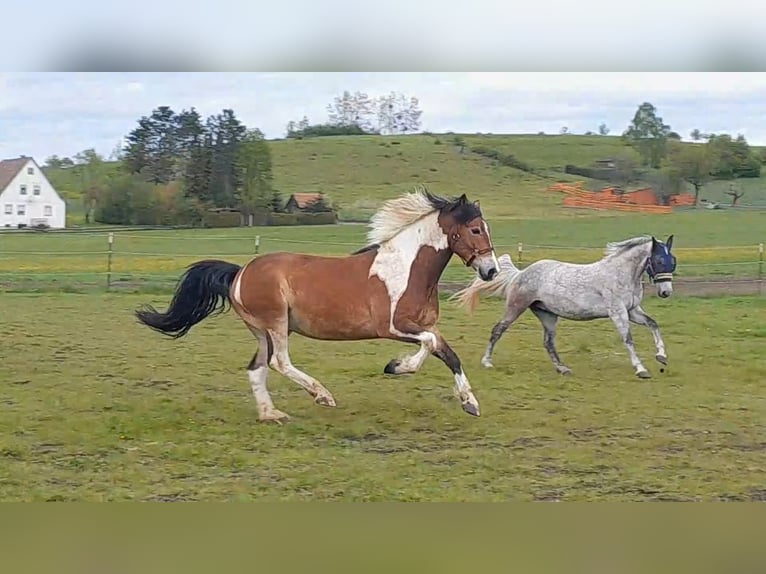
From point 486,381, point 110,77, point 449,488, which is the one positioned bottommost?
point 449,488

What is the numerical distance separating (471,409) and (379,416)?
548 millimetres

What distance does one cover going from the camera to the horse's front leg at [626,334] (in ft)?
20.9

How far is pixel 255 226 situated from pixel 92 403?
57.6 inches

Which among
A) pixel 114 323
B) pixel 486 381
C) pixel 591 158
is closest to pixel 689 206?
pixel 591 158

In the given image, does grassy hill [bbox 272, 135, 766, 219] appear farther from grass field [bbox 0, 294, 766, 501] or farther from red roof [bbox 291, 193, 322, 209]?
grass field [bbox 0, 294, 766, 501]

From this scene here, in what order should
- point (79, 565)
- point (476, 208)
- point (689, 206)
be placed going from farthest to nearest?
Result: point (689, 206), point (476, 208), point (79, 565)

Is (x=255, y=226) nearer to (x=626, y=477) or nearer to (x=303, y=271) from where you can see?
(x=303, y=271)

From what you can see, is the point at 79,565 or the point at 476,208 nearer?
the point at 79,565

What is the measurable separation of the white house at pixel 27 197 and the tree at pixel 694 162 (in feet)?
12.7

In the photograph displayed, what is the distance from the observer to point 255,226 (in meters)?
6.54

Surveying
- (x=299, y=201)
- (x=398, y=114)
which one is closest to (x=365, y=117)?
(x=398, y=114)

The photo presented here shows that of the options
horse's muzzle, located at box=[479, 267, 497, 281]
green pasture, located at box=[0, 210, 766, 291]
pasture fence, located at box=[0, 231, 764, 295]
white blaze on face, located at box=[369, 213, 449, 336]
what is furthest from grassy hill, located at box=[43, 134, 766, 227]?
horse's muzzle, located at box=[479, 267, 497, 281]

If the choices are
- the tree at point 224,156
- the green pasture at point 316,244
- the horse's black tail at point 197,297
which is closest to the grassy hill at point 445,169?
the green pasture at point 316,244

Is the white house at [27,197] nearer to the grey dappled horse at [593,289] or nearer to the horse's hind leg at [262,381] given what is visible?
the horse's hind leg at [262,381]
